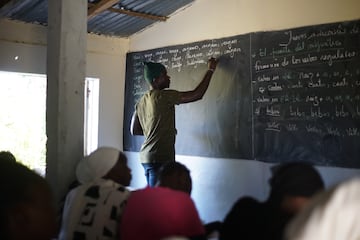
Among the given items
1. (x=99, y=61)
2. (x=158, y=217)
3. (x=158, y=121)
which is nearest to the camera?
(x=158, y=217)

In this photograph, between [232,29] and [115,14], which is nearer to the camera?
[232,29]

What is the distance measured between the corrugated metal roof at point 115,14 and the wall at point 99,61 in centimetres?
10

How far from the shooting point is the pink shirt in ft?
5.57

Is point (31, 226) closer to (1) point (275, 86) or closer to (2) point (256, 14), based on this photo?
(1) point (275, 86)

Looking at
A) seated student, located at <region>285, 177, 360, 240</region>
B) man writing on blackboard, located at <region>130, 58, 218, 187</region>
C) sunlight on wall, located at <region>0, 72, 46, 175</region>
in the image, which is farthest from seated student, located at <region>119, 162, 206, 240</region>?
sunlight on wall, located at <region>0, 72, 46, 175</region>

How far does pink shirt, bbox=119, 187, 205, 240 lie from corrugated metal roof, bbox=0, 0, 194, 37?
274 cm

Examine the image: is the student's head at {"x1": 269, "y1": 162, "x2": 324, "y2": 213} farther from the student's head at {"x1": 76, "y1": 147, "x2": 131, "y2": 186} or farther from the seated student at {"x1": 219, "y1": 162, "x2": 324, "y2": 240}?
the student's head at {"x1": 76, "y1": 147, "x2": 131, "y2": 186}

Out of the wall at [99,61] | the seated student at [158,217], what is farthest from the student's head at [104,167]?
the wall at [99,61]

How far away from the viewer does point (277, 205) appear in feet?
4.44

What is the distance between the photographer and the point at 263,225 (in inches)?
55.8

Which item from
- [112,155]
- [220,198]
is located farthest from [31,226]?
[220,198]

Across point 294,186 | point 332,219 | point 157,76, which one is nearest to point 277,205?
point 294,186

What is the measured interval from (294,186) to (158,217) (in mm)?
589

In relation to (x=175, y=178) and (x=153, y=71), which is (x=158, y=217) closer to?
(x=175, y=178)
